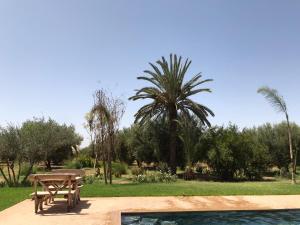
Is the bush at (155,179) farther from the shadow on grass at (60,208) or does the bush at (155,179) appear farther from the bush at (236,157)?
the shadow on grass at (60,208)

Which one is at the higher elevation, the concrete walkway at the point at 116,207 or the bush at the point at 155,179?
the bush at the point at 155,179

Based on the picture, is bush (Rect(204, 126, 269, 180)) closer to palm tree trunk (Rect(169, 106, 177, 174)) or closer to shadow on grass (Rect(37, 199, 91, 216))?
palm tree trunk (Rect(169, 106, 177, 174))

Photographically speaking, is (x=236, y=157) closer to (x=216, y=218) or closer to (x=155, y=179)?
(x=155, y=179)

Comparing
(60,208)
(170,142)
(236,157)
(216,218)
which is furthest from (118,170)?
(216,218)

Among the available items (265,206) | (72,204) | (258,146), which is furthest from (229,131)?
(72,204)

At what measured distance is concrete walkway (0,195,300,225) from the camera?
953cm

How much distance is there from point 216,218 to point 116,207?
10.2 feet

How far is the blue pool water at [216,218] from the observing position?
34.0 feet

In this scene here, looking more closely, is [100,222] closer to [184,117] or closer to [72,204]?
[72,204]

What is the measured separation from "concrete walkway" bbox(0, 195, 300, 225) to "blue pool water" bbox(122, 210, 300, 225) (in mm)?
216

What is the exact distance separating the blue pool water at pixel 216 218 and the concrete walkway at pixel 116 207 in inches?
8.5

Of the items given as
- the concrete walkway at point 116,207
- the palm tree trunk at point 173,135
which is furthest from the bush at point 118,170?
the concrete walkway at point 116,207

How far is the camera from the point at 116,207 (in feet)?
38.2

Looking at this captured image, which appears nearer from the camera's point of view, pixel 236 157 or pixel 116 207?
pixel 116 207
